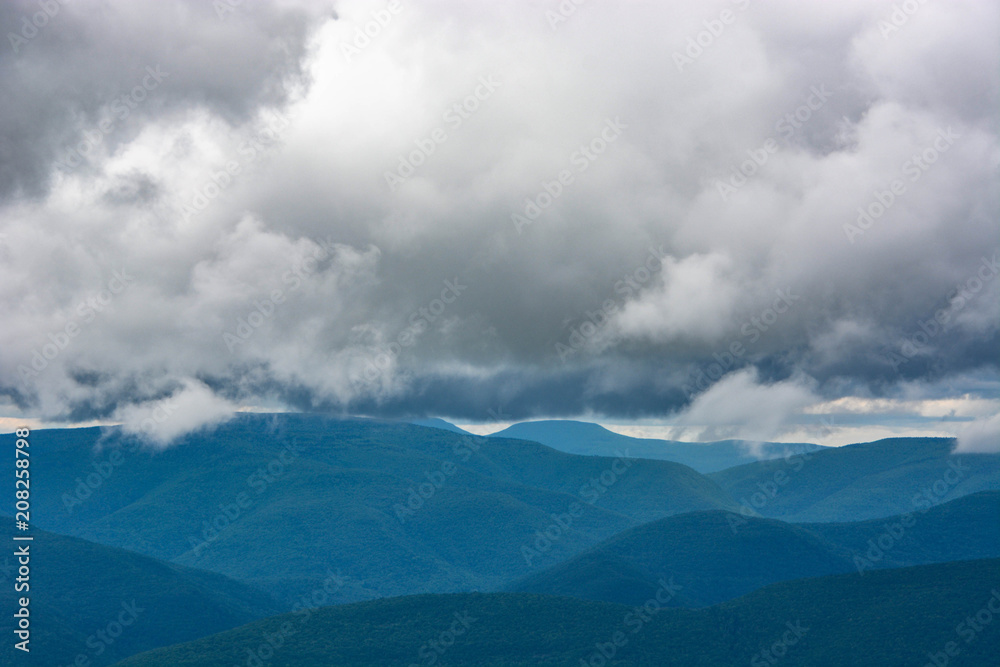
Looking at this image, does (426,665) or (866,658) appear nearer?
(866,658)

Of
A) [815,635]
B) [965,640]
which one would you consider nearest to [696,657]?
[815,635]

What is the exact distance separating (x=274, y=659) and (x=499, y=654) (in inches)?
2038

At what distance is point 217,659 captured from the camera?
648 feet

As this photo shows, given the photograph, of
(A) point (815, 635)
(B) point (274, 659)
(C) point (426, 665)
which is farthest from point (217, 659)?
(A) point (815, 635)

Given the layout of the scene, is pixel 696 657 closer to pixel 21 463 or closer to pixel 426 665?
pixel 426 665

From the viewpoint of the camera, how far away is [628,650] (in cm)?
19438

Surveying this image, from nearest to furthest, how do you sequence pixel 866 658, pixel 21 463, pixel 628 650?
pixel 21 463 → pixel 866 658 → pixel 628 650

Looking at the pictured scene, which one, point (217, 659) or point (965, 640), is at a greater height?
point (217, 659)

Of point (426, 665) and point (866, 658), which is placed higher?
point (426, 665)

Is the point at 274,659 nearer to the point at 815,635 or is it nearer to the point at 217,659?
the point at 217,659

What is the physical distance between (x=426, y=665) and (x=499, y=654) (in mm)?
16901

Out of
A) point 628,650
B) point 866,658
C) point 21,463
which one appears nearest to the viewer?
point 21,463

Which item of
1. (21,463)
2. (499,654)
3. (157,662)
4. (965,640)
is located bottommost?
(965,640)

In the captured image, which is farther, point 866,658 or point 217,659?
point 217,659
